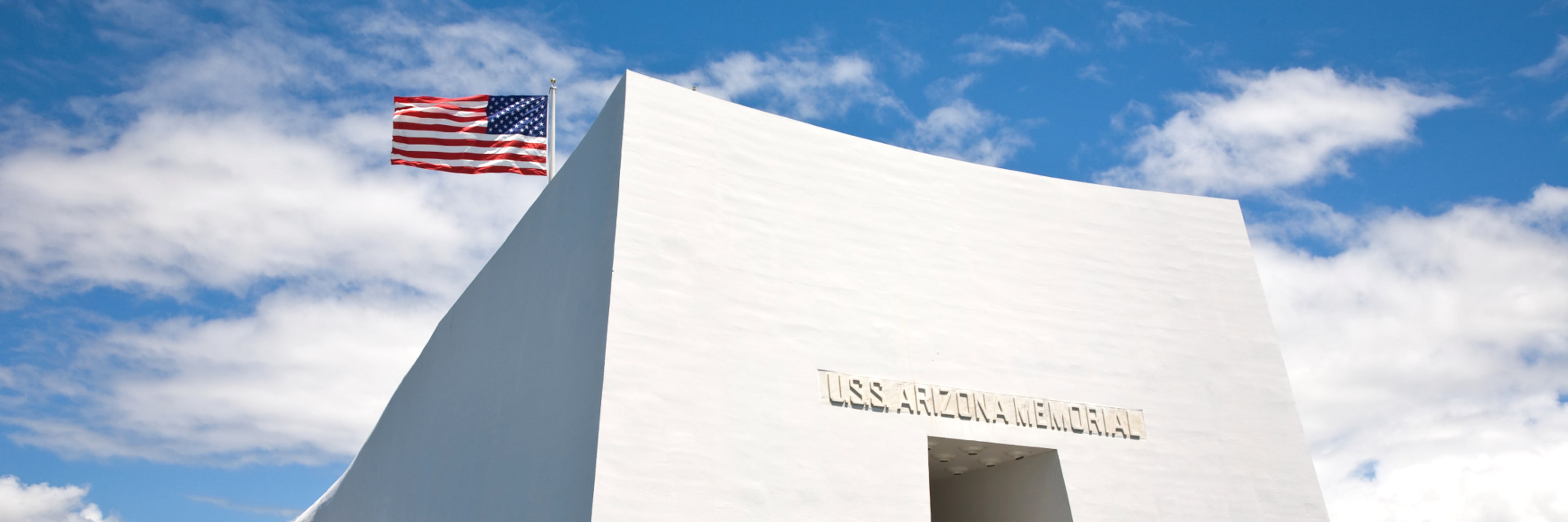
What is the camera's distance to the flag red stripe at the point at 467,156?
463 inches

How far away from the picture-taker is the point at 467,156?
466 inches

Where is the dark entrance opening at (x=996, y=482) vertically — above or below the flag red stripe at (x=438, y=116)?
below

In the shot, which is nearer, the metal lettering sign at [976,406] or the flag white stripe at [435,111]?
the metal lettering sign at [976,406]

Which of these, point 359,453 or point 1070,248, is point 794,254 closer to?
point 1070,248

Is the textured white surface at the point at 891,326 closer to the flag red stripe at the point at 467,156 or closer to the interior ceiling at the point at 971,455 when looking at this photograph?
the interior ceiling at the point at 971,455

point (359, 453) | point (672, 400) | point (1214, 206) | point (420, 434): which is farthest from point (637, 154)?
point (359, 453)

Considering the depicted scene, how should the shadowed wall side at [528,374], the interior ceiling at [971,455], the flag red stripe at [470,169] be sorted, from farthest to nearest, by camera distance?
the flag red stripe at [470,169]
the interior ceiling at [971,455]
the shadowed wall side at [528,374]

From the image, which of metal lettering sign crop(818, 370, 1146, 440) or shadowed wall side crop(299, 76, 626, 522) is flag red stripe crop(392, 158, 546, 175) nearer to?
shadowed wall side crop(299, 76, 626, 522)

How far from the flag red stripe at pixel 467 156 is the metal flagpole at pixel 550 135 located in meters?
0.17

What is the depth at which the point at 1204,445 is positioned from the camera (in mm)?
10328

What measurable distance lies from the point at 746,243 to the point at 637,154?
124 cm

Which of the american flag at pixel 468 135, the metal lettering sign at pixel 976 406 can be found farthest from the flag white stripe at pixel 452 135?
the metal lettering sign at pixel 976 406

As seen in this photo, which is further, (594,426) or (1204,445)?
(1204,445)

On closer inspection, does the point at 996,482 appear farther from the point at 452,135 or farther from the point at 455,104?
the point at 455,104
